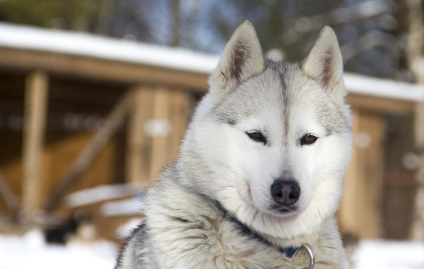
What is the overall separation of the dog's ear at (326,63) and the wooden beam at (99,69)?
837 centimetres

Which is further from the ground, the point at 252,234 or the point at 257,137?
the point at 257,137

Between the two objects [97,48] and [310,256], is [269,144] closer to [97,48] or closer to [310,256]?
[310,256]

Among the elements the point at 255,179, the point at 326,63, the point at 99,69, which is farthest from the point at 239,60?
the point at 99,69

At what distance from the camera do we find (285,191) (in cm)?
266

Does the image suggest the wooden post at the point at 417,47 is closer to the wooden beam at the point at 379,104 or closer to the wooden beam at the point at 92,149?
the wooden beam at the point at 379,104

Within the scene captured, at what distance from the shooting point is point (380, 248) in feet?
39.3

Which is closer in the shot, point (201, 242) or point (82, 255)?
point (201, 242)

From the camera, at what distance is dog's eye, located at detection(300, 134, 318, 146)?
9.39 ft

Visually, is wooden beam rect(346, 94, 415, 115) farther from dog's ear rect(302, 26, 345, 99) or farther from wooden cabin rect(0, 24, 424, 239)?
dog's ear rect(302, 26, 345, 99)

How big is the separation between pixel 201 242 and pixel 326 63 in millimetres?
995

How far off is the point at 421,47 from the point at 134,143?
8296mm

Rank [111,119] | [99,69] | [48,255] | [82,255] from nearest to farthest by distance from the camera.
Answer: [48,255] → [82,255] → [99,69] → [111,119]

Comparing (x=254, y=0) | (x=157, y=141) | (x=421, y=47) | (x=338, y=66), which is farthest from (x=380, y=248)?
(x=254, y=0)

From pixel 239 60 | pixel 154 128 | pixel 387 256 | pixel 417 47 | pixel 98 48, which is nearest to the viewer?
pixel 239 60
